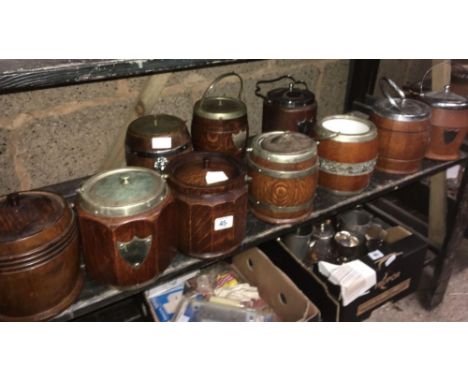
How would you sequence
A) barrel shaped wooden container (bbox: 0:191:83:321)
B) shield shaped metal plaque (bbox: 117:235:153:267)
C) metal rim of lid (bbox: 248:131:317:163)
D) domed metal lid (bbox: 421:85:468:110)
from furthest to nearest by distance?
1. domed metal lid (bbox: 421:85:468:110)
2. metal rim of lid (bbox: 248:131:317:163)
3. shield shaped metal plaque (bbox: 117:235:153:267)
4. barrel shaped wooden container (bbox: 0:191:83:321)

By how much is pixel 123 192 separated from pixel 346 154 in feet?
2.64

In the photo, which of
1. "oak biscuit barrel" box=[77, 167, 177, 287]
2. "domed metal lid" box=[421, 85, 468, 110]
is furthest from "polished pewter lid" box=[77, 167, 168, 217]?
"domed metal lid" box=[421, 85, 468, 110]

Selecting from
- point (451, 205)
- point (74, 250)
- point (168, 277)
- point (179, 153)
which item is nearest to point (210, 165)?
point (179, 153)

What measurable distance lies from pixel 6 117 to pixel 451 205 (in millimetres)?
2339

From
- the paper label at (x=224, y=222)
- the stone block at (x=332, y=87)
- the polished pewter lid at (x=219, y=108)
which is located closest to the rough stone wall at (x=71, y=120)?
the polished pewter lid at (x=219, y=108)

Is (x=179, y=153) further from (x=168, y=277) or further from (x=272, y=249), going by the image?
(x=272, y=249)

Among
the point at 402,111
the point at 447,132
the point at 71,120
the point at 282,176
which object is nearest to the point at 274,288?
the point at 282,176

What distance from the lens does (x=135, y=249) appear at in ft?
3.50

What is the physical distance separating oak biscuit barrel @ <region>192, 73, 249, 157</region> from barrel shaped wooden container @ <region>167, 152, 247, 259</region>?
186 millimetres

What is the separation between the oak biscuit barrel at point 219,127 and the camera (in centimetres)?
147

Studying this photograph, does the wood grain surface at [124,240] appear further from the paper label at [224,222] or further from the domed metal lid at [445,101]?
the domed metal lid at [445,101]

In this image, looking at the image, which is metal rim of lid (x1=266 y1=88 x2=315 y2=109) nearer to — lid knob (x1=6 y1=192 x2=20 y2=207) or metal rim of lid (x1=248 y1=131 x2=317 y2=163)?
metal rim of lid (x1=248 y1=131 x2=317 y2=163)

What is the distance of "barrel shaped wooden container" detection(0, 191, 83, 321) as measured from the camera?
922mm

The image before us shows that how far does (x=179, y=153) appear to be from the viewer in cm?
135
